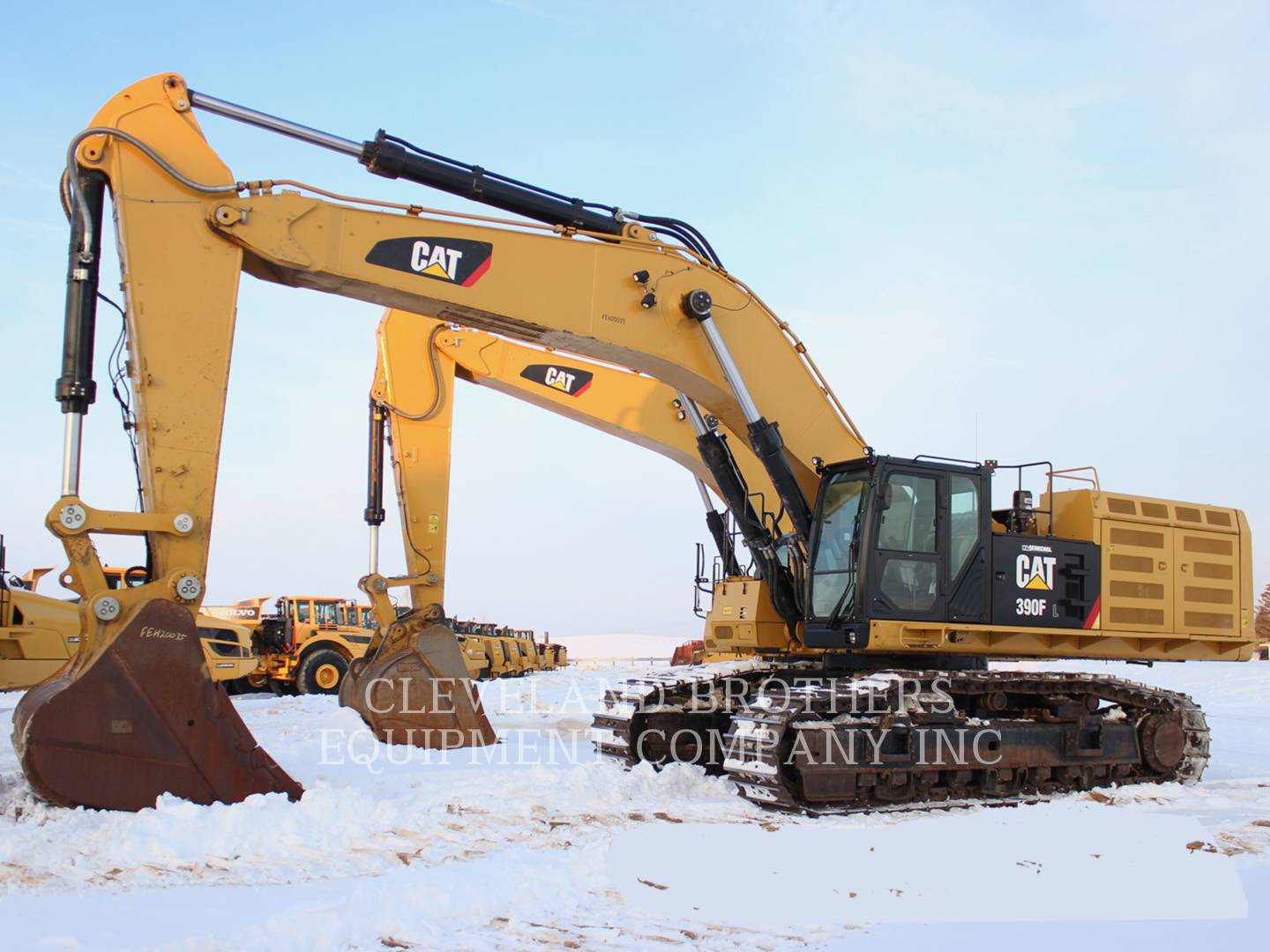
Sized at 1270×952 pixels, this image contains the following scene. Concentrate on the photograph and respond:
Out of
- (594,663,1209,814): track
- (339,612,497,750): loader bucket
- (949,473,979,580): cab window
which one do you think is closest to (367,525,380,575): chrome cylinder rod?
(339,612,497,750): loader bucket

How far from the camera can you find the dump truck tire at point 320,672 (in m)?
22.9

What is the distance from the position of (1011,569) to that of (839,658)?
1.72 meters

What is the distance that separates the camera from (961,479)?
10.2 metres

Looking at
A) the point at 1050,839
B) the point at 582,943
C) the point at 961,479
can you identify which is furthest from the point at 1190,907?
the point at 961,479

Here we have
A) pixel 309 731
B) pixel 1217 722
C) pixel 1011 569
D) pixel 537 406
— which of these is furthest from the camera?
pixel 1217 722

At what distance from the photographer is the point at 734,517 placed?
36.0ft

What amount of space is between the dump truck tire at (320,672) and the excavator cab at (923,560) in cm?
1528

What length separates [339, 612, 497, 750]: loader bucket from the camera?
12797 mm

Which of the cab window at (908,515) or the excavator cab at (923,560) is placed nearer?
the excavator cab at (923,560)

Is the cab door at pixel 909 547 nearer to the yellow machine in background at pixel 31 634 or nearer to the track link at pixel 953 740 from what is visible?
the track link at pixel 953 740

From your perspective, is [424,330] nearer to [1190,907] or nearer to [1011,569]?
[1011,569]

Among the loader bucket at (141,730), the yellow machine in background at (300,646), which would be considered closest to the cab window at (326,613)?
the yellow machine in background at (300,646)

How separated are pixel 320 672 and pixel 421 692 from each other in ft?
36.1

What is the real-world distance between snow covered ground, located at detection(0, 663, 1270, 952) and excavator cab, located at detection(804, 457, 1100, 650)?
1.62 m
